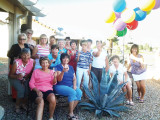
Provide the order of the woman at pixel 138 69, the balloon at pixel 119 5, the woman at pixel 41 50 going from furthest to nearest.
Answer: the woman at pixel 138 69, the balloon at pixel 119 5, the woman at pixel 41 50

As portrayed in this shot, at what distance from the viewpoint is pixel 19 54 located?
139 inches

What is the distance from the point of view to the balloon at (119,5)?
4.57 meters

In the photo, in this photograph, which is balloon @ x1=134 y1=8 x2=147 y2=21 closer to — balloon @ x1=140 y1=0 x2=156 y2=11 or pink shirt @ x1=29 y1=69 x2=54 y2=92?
balloon @ x1=140 y1=0 x2=156 y2=11

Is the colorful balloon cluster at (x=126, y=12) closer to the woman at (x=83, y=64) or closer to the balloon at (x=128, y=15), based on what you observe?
the balloon at (x=128, y=15)

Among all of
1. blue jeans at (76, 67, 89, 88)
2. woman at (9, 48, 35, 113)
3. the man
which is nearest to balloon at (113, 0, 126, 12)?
the man

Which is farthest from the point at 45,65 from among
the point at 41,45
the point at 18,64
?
the point at 41,45

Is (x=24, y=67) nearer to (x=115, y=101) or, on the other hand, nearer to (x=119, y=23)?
(x=115, y=101)

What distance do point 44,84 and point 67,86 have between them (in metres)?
0.47

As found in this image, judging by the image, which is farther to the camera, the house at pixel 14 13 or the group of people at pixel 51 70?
the house at pixel 14 13

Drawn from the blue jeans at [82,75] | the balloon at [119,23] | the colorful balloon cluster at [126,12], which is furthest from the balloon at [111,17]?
the blue jeans at [82,75]

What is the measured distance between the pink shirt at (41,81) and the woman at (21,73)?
0.37 metres

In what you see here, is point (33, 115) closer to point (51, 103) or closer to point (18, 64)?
point (51, 103)

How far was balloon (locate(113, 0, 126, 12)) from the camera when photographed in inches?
180

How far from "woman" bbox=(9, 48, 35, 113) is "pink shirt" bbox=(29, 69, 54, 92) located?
0.37m
